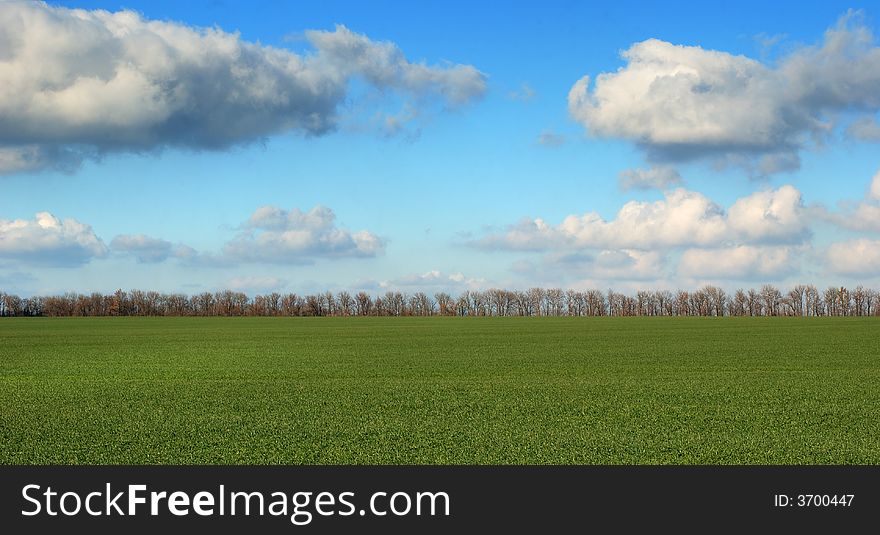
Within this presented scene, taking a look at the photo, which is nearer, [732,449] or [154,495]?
[154,495]

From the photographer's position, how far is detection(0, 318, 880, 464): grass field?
8.61 metres

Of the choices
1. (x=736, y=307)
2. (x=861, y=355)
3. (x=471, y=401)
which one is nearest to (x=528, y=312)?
(x=736, y=307)

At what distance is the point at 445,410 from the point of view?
38.1 ft

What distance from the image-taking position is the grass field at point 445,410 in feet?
28.2

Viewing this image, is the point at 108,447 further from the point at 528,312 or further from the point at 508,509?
the point at 528,312

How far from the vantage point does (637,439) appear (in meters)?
9.26

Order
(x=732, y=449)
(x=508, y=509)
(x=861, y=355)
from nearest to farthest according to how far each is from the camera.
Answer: (x=508, y=509) → (x=732, y=449) → (x=861, y=355)

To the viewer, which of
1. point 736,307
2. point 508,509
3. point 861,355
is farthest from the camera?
point 736,307

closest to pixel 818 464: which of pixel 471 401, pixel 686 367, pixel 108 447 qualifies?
pixel 471 401

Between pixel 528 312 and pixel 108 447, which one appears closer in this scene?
pixel 108 447

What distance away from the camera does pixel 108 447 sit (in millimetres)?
Answer: 8938

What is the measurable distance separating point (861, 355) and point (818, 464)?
18.3m

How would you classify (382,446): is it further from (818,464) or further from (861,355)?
(861,355)

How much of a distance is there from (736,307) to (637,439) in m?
136
